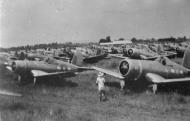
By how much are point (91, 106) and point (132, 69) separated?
236 cm

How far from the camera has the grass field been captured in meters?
5.91

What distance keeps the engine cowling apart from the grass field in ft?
2.13

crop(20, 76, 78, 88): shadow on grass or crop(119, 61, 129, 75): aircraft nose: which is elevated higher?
crop(119, 61, 129, 75): aircraft nose

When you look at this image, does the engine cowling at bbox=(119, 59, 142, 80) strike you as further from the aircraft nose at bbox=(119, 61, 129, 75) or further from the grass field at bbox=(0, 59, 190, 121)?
the grass field at bbox=(0, 59, 190, 121)

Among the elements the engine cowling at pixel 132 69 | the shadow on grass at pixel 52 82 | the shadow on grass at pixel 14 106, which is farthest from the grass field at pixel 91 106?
the shadow on grass at pixel 52 82

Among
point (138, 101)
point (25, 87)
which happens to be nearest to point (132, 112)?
point (138, 101)

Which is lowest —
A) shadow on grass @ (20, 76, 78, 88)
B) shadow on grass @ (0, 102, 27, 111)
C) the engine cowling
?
shadow on grass @ (20, 76, 78, 88)

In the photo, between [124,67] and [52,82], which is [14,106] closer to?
[124,67]

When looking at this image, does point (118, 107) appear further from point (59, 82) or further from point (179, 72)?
point (59, 82)

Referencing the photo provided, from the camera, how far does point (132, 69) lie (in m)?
8.82

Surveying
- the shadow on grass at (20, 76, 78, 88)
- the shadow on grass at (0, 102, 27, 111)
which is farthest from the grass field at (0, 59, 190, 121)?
the shadow on grass at (20, 76, 78, 88)

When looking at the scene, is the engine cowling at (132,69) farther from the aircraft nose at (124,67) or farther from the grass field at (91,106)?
the grass field at (91,106)

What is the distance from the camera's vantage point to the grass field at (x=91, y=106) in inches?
233

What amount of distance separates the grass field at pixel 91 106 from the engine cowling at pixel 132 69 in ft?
2.13
